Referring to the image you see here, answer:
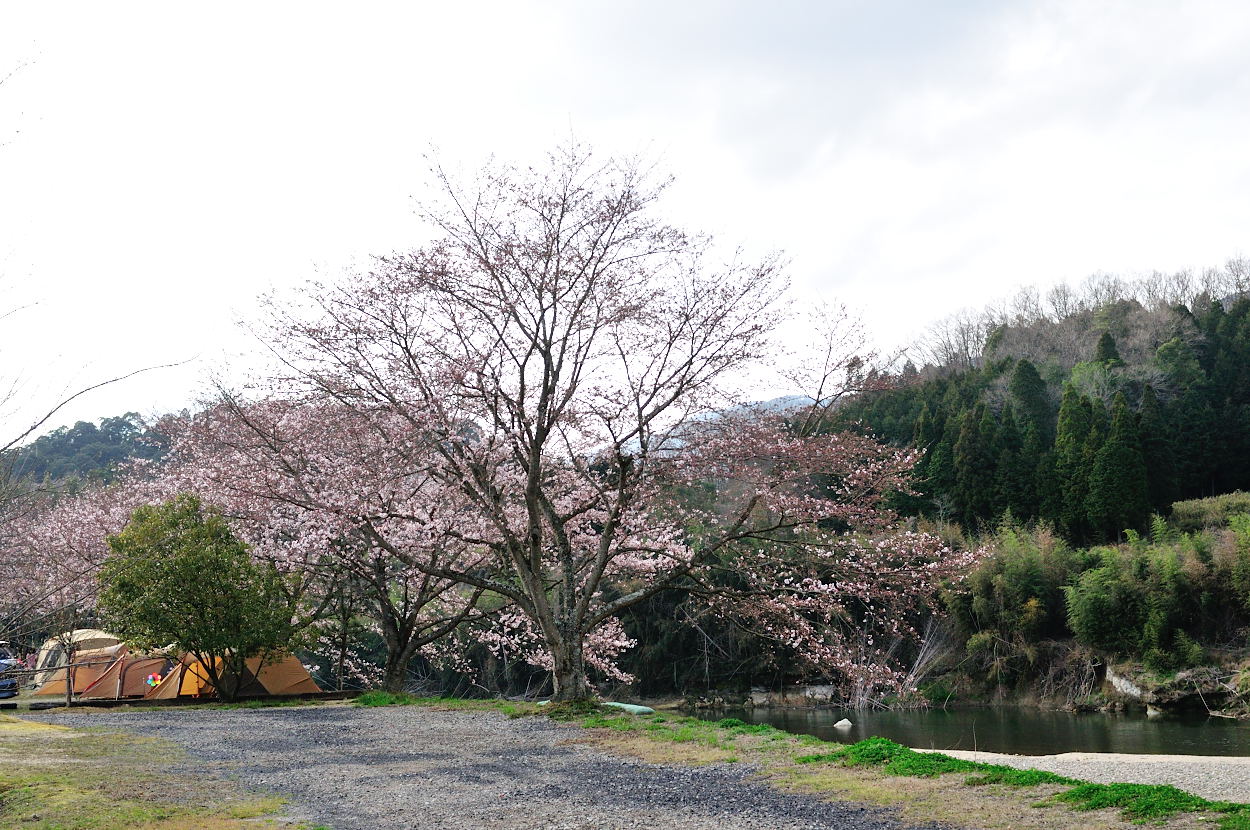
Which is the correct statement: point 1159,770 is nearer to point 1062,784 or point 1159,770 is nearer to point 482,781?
point 1062,784

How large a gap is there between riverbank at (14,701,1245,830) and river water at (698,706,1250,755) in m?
7.33

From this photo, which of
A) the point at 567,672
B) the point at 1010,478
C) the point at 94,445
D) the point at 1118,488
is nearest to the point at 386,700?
the point at 567,672

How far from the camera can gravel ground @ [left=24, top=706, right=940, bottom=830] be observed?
16.7 feet

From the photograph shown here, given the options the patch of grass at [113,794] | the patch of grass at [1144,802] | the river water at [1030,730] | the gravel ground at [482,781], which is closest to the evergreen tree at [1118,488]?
the river water at [1030,730]

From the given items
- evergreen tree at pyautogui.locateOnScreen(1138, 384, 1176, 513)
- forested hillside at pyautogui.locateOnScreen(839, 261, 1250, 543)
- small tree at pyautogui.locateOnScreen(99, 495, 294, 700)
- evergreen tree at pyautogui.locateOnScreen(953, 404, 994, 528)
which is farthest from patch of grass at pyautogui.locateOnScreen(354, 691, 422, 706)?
evergreen tree at pyautogui.locateOnScreen(1138, 384, 1176, 513)

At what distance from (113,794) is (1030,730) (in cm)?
1938

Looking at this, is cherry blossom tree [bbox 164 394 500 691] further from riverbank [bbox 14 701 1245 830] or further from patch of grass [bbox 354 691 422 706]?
riverbank [bbox 14 701 1245 830]

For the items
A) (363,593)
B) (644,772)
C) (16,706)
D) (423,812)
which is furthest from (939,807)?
(16,706)

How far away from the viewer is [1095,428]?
101ft

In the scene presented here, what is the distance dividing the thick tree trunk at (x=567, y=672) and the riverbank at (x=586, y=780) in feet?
2.26

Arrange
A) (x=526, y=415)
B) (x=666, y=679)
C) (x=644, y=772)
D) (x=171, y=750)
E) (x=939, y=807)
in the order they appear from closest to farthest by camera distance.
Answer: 1. (x=939, y=807)
2. (x=644, y=772)
3. (x=171, y=750)
4. (x=526, y=415)
5. (x=666, y=679)

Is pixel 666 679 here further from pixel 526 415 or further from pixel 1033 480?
pixel 526 415

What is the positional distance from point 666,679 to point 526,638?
1373 centimetres

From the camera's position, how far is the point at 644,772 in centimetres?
671
